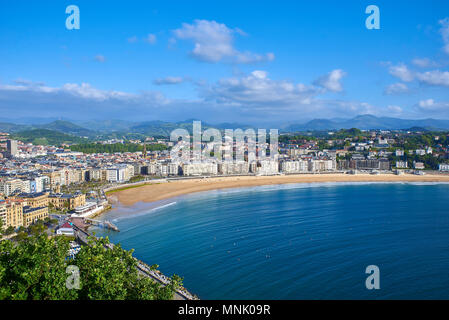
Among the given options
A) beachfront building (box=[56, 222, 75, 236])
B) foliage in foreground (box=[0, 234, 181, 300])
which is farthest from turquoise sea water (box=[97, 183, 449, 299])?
foliage in foreground (box=[0, 234, 181, 300])

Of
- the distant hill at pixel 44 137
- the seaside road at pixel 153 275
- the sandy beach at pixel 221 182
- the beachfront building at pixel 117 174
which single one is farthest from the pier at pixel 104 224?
the distant hill at pixel 44 137

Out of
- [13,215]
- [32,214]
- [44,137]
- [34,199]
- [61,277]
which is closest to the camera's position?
[61,277]

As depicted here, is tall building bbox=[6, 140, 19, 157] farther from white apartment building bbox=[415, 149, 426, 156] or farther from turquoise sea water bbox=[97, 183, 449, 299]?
white apartment building bbox=[415, 149, 426, 156]

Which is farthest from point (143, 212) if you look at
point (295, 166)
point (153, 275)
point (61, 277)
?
point (295, 166)

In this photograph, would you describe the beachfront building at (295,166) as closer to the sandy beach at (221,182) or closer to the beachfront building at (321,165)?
the beachfront building at (321,165)

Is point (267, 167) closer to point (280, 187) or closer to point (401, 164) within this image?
point (280, 187)

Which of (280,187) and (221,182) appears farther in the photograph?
(221,182)

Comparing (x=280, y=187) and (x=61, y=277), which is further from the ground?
(x=61, y=277)
